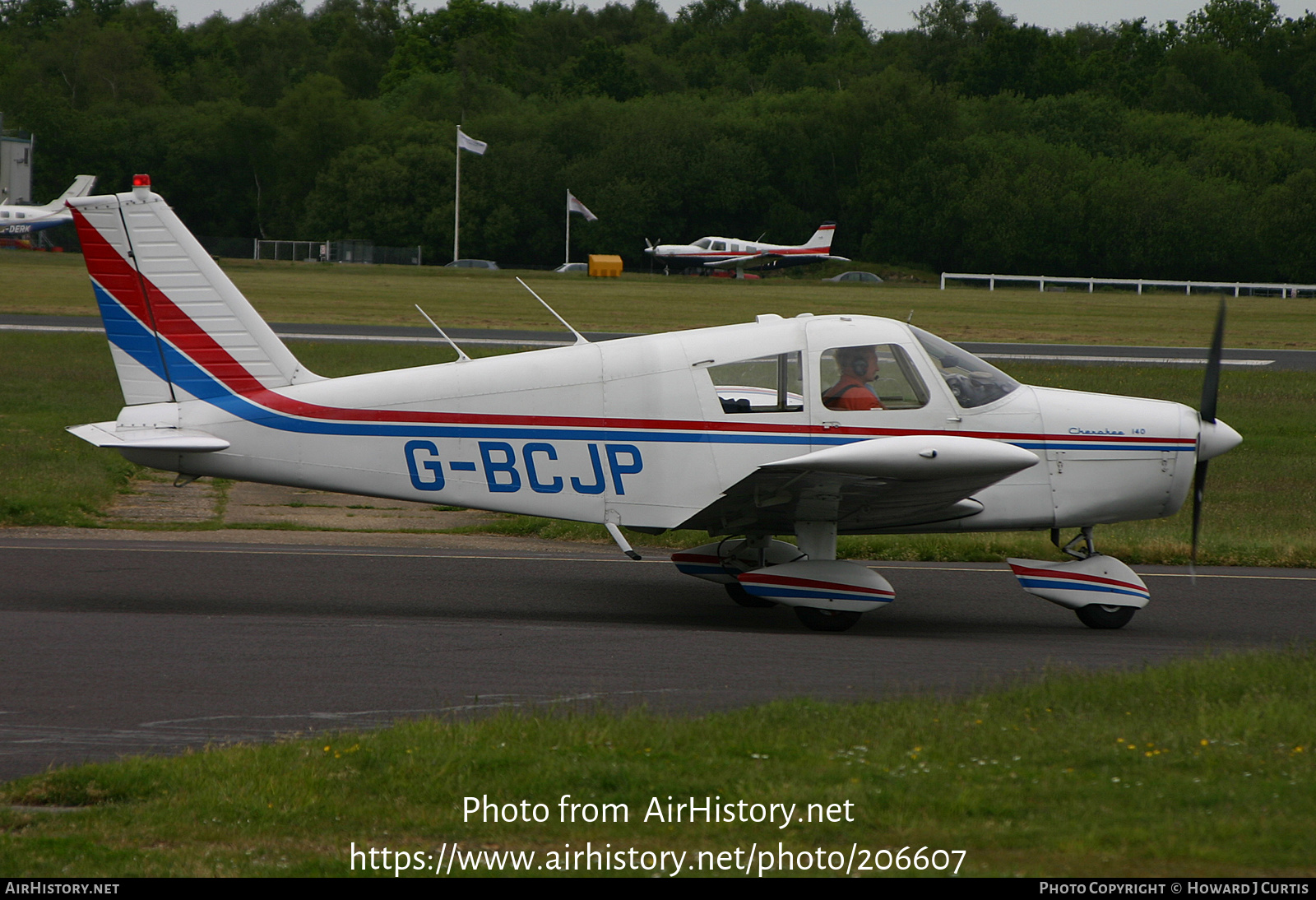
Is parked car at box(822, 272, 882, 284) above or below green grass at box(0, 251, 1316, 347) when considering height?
above

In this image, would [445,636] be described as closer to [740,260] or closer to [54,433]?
[54,433]

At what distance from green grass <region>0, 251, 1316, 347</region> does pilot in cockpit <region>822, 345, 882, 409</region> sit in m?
26.8

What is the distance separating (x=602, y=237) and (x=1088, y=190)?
31.1m

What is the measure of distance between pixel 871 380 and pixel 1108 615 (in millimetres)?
2562

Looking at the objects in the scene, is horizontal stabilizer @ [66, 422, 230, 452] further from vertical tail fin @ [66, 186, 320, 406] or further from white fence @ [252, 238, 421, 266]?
white fence @ [252, 238, 421, 266]

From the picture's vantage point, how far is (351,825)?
521 cm

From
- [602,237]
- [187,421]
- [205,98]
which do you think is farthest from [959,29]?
[187,421]

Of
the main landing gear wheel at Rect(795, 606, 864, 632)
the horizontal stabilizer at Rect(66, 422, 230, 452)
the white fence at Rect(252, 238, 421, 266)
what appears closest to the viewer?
the horizontal stabilizer at Rect(66, 422, 230, 452)

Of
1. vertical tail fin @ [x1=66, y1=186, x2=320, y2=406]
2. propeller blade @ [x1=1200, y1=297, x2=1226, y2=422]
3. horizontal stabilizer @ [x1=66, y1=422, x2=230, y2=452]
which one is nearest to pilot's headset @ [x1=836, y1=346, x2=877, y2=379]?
propeller blade @ [x1=1200, y1=297, x2=1226, y2=422]

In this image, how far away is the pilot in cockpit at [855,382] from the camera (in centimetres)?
958

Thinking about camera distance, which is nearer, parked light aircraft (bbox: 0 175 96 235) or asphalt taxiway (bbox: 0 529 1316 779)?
asphalt taxiway (bbox: 0 529 1316 779)

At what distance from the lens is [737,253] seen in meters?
74.7

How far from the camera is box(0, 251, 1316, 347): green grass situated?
3956 cm

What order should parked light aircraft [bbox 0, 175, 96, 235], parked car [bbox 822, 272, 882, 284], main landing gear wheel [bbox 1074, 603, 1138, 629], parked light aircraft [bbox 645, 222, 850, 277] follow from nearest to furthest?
1. main landing gear wheel [bbox 1074, 603, 1138, 629]
2. parked car [bbox 822, 272, 882, 284]
3. parked light aircraft [bbox 645, 222, 850, 277]
4. parked light aircraft [bbox 0, 175, 96, 235]
